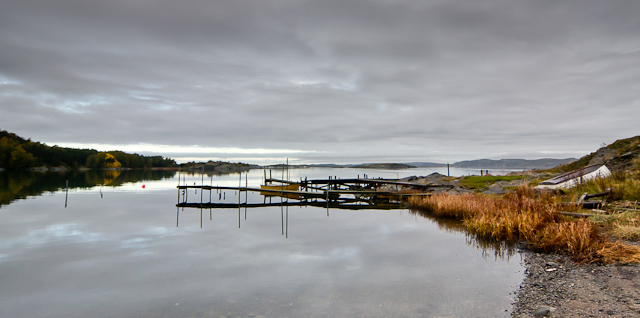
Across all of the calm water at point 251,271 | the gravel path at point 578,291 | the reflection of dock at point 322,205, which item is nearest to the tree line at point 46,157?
the reflection of dock at point 322,205

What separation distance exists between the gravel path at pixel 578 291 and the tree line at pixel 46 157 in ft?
513

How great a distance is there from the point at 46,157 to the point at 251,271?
173 metres

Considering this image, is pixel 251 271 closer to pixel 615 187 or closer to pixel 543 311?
pixel 543 311

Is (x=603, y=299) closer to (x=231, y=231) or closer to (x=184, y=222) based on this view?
(x=231, y=231)

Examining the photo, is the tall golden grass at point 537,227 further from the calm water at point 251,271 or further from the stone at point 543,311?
the stone at point 543,311

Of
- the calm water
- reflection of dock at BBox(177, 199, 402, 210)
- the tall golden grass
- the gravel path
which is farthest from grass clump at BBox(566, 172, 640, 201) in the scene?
reflection of dock at BBox(177, 199, 402, 210)

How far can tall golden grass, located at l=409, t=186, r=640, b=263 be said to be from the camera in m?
11.0

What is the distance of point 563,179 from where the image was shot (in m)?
27.3

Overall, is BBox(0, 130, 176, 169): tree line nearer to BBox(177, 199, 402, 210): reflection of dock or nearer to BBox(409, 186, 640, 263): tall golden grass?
BBox(177, 199, 402, 210): reflection of dock

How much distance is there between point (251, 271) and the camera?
42.9ft

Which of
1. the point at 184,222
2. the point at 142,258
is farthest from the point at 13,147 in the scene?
the point at 142,258

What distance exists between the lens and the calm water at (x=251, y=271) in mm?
9500

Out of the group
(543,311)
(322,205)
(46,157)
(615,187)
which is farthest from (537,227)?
(46,157)

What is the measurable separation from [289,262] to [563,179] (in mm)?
25105
